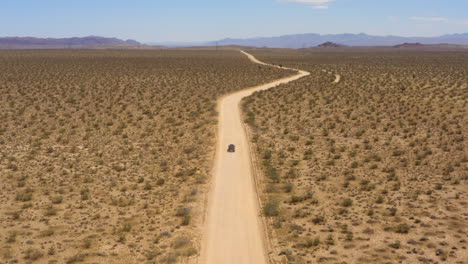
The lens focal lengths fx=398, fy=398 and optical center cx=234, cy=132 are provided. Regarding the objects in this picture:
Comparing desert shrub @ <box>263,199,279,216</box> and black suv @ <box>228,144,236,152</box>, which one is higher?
black suv @ <box>228,144,236,152</box>

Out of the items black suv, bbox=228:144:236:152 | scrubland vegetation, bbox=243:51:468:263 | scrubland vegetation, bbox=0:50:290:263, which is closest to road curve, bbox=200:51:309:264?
black suv, bbox=228:144:236:152

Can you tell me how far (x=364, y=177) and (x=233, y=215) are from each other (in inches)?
339

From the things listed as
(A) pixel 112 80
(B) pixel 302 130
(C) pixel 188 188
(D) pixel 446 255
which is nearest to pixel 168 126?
(B) pixel 302 130

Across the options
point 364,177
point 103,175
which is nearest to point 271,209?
point 364,177

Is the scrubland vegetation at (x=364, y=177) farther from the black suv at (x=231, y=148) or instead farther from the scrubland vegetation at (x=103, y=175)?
the scrubland vegetation at (x=103, y=175)

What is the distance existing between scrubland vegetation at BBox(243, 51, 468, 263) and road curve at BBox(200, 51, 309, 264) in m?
0.71

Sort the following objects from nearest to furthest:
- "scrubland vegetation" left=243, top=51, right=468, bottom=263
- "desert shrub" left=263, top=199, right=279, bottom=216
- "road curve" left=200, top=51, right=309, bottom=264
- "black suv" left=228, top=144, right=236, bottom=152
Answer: "road curve" left=200, top=51, right=309, bottom=264 < "scrubland vegetation" left=243, top=51, right=468, bottom=263 < "desert shrub" left=263, top=199, right=279, bottom=216 < "black suv" left=228, top=144, right=236, bottom=152

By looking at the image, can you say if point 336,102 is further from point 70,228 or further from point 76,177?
point 70,228

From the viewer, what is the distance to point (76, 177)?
2112 cm

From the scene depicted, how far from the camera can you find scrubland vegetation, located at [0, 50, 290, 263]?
14562 mm

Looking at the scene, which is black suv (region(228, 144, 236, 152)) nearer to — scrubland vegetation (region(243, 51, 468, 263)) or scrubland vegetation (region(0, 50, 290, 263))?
scrubland vegetation (region(0, 50, 290, 263))

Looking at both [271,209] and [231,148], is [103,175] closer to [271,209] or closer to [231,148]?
[231,148]

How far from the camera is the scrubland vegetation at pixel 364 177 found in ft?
47.6

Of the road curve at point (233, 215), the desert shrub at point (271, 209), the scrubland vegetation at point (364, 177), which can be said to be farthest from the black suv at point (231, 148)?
the desert shrub at point (271, 209)
